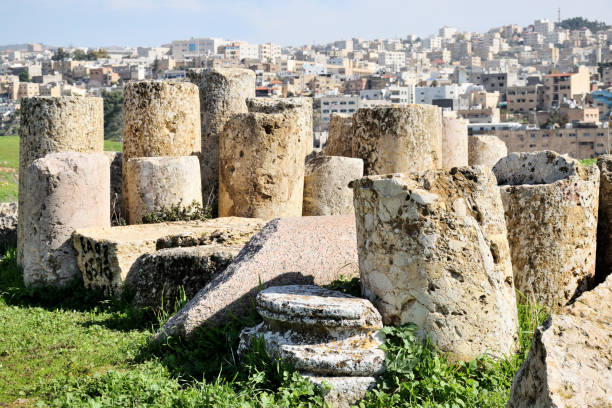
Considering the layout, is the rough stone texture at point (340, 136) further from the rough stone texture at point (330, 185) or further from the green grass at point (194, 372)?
the green grass at point (194, 372)

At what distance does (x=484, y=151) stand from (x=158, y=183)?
774 cm

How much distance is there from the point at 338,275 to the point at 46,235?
13.6 feet

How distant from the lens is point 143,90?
1106cm

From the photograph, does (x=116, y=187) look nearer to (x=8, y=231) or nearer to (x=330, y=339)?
(x=8, y=231)

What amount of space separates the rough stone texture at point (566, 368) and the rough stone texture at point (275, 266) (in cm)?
321

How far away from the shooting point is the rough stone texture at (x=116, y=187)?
1108 cm

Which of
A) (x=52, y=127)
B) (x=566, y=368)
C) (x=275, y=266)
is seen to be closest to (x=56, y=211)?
(x=52, y=127)

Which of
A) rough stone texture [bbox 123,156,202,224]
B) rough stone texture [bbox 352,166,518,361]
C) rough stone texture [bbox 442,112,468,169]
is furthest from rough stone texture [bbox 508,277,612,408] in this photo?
rough stone texture [bbox 442,112,468,169]

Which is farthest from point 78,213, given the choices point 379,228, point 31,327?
point 379,228

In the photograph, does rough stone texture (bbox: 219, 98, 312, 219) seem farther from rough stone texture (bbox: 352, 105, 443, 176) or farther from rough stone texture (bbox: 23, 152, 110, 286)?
rough stone texture (bbox: 23, 152, 110, 286)

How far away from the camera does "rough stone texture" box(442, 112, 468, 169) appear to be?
1399 centimetres

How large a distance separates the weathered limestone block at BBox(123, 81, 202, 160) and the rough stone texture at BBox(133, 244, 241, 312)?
10.8 ft

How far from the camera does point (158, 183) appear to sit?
10.2 metres

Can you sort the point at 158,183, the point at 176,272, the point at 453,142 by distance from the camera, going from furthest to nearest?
the point at 453,142, the point at 158,183, the point at 176,272
